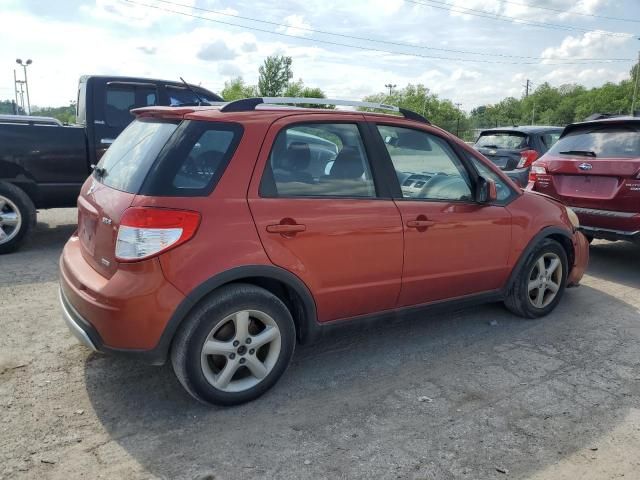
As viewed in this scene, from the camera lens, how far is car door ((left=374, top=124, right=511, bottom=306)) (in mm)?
3535

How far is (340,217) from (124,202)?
122 centimetres

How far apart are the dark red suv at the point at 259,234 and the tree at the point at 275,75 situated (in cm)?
5214

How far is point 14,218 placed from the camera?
237 inches

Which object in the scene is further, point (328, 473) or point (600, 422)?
point (600, 422)

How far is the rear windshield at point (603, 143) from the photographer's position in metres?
5.54

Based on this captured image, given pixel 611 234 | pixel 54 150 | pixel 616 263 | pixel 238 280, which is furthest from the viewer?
pixel 616 263

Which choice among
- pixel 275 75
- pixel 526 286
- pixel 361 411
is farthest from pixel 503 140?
pixel 275 75

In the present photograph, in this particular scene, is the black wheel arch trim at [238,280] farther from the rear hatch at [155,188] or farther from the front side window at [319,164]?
the front side window at [319,164]

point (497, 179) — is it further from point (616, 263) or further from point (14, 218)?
point (14, 218)

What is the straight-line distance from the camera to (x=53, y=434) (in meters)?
2.70

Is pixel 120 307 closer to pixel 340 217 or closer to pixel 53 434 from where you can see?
pixel 53 434

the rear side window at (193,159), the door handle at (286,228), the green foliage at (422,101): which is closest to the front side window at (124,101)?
the rear side window at (193,159)

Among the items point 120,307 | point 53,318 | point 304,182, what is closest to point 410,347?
point 304,182

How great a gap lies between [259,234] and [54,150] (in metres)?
4.44
